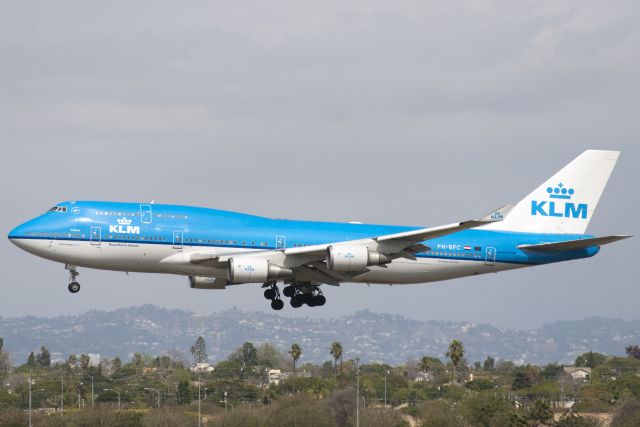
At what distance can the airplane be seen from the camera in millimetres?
58219

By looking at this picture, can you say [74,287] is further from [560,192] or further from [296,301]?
[560,192]

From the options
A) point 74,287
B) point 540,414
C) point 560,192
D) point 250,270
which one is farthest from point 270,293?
point 540,414

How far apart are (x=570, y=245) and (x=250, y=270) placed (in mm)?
20571

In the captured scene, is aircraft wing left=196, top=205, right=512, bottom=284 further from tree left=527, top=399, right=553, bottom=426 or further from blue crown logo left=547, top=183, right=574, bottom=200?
tree left=527, top=399, right=553, bottom=426

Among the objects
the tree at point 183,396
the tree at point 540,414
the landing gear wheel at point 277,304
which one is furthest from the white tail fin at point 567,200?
the tree at point 183,396

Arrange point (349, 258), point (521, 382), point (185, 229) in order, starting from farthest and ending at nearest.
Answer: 1. point (521, 382)
2. point (185, 229)
3. point (349, 258)

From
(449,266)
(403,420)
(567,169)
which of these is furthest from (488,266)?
(403,420)

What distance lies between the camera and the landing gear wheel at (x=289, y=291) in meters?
65.3

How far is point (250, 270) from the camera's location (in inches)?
2283

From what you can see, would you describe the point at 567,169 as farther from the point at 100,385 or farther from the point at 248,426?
the point at 100,385

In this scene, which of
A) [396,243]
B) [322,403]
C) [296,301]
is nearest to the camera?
[396,243]

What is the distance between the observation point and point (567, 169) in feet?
235

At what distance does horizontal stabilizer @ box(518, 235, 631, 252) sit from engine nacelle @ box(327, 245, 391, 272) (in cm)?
1229

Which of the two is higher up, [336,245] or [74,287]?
[336,245]
